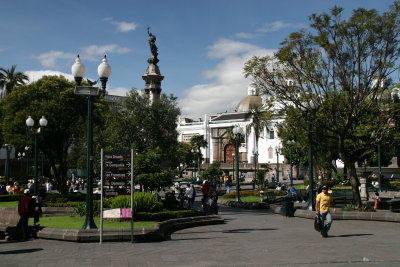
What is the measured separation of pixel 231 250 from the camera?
10.7 metres

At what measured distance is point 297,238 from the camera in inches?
496

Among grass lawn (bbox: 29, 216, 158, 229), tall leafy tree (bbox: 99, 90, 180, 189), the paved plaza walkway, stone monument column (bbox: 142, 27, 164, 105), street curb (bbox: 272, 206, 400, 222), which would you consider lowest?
the paved plaza walkway

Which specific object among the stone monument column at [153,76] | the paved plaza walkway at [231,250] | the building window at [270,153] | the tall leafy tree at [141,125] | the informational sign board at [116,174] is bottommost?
the paved plaza walkway at [231,250]

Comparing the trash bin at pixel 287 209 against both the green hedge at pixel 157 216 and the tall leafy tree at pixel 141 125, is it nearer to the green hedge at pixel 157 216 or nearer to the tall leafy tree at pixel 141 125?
the green hedge at pixel 157 216

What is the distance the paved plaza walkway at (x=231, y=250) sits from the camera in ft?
30.6

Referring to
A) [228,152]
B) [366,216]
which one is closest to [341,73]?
[366,216]

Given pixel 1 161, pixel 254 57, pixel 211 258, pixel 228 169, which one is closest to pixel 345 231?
pixel 211 258

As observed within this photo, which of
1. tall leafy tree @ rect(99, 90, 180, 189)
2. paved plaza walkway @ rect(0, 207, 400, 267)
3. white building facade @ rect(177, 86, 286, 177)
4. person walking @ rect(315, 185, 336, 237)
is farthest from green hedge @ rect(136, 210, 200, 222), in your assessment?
white building facade @ rect(177, 86, 286, 177)

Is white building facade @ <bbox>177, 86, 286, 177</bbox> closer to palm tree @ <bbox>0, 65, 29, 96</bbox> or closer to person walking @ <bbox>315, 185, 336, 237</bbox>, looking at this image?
palm tree @ <bbox>0, 65, 29, 96</bbox>

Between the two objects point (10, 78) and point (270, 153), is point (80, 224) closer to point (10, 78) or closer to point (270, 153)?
point (10, 78)

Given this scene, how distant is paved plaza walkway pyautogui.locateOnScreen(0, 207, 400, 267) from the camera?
931 centimetres

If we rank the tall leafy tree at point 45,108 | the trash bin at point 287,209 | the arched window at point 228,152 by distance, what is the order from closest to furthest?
the trash bin at point 287,209 → the tall leafy tree at point 45,108 → the arched window at point 228,152

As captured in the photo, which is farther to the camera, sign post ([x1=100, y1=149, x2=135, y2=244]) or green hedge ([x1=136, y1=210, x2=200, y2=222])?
green hedge ([x1=136, y1=210, x2=200, y2=222])

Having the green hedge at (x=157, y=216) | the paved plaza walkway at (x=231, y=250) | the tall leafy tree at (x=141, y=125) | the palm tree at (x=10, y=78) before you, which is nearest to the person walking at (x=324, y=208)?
the paved plaza walkway at (x=231, y=250)
